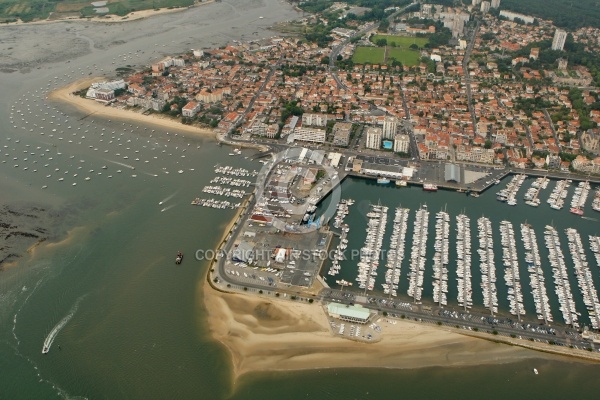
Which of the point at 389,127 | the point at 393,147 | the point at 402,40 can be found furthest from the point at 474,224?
the point at 402,40

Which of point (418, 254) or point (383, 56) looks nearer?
point (418, 254)

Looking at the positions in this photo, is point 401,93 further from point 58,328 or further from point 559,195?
point 58,328

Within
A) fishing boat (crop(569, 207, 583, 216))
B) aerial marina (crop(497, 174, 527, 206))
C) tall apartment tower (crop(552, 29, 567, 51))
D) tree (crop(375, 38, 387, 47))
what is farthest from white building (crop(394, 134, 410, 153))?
tall apartment tower (crop(552, 29, 567, 51))

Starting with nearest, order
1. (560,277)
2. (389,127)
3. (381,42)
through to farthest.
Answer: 1. (560,277)
2. (389,127)
3. (381,42)

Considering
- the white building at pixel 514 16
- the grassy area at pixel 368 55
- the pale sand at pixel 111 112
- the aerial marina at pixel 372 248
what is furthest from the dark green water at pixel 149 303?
the white building at pixel 514 16

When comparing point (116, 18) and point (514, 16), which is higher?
point (116, 18)

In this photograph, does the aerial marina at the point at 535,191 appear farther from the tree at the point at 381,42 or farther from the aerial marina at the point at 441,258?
the tree at the point at 381,42

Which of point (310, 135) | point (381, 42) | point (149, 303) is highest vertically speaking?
point (149, 303)
